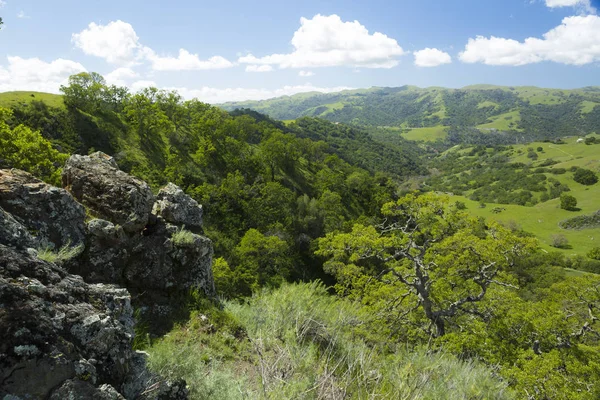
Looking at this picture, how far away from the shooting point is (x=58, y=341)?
160 inches

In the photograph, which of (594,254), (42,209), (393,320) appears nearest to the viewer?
(42,209)

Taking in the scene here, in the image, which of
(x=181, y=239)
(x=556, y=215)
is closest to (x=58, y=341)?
(x=181, y=239)

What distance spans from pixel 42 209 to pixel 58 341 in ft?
16.9

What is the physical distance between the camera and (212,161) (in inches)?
2712

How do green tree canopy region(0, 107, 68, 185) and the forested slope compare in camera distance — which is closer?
the forested slope

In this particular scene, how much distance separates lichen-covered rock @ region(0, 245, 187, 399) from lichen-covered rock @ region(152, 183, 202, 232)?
7513 millimetres

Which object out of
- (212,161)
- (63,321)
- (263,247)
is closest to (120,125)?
(212,161)

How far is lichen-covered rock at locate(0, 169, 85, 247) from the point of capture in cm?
722

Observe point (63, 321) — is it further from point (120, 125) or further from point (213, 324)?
→ point (120, 125)

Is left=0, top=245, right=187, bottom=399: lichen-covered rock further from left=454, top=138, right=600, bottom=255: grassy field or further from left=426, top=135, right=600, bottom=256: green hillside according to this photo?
left=454, top=138, right=600, bottom=255: grassy field

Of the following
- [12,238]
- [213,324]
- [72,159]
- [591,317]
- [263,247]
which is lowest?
[263,247]

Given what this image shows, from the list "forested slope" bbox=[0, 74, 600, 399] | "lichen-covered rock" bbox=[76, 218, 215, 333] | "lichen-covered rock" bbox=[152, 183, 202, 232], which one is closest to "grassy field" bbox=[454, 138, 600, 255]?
"forested slope" bbox=[0, 74, 600, 399]

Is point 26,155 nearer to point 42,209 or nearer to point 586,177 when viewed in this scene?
point 42,209

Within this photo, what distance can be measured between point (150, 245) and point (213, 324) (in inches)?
135
